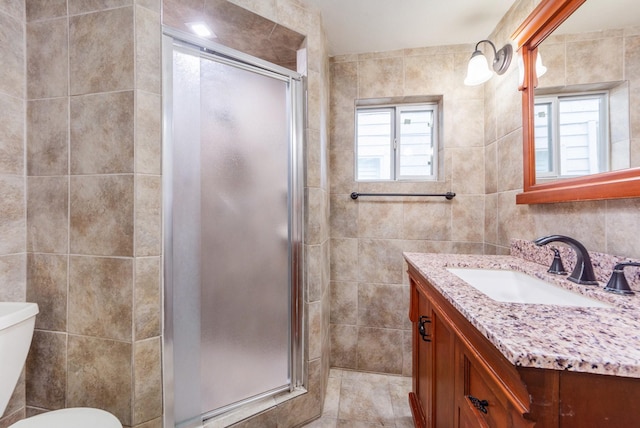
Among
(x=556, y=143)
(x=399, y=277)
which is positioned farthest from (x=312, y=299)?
(x=556, y=143)

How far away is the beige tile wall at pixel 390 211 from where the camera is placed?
188 centimetres

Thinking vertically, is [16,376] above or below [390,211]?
below

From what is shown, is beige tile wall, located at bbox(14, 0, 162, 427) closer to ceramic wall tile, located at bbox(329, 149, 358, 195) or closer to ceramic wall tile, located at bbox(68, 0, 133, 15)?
ceramic wall tile, located at bbox(68, 0, 133, 15)

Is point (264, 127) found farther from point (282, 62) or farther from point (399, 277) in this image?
point (399, 277)

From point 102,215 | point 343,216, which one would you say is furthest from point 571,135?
point 102,215

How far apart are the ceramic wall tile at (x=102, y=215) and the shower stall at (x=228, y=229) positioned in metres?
0.14

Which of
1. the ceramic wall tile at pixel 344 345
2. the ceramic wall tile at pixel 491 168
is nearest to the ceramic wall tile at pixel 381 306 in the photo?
the ceramic wall tile at pixel 344 345

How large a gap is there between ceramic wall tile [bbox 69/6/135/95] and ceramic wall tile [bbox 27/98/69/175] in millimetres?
124

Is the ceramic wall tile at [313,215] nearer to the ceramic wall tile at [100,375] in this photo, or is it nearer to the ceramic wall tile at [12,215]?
the ceramic wall tile at [100,375]

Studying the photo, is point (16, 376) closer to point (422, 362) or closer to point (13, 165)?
point (13, 165)

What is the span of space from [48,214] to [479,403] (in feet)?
5.61

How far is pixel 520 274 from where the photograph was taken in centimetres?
118

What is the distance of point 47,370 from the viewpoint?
1143mm

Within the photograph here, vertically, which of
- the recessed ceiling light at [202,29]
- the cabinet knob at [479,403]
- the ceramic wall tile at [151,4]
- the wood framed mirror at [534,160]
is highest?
the recessed ceiling light at [202,29]
